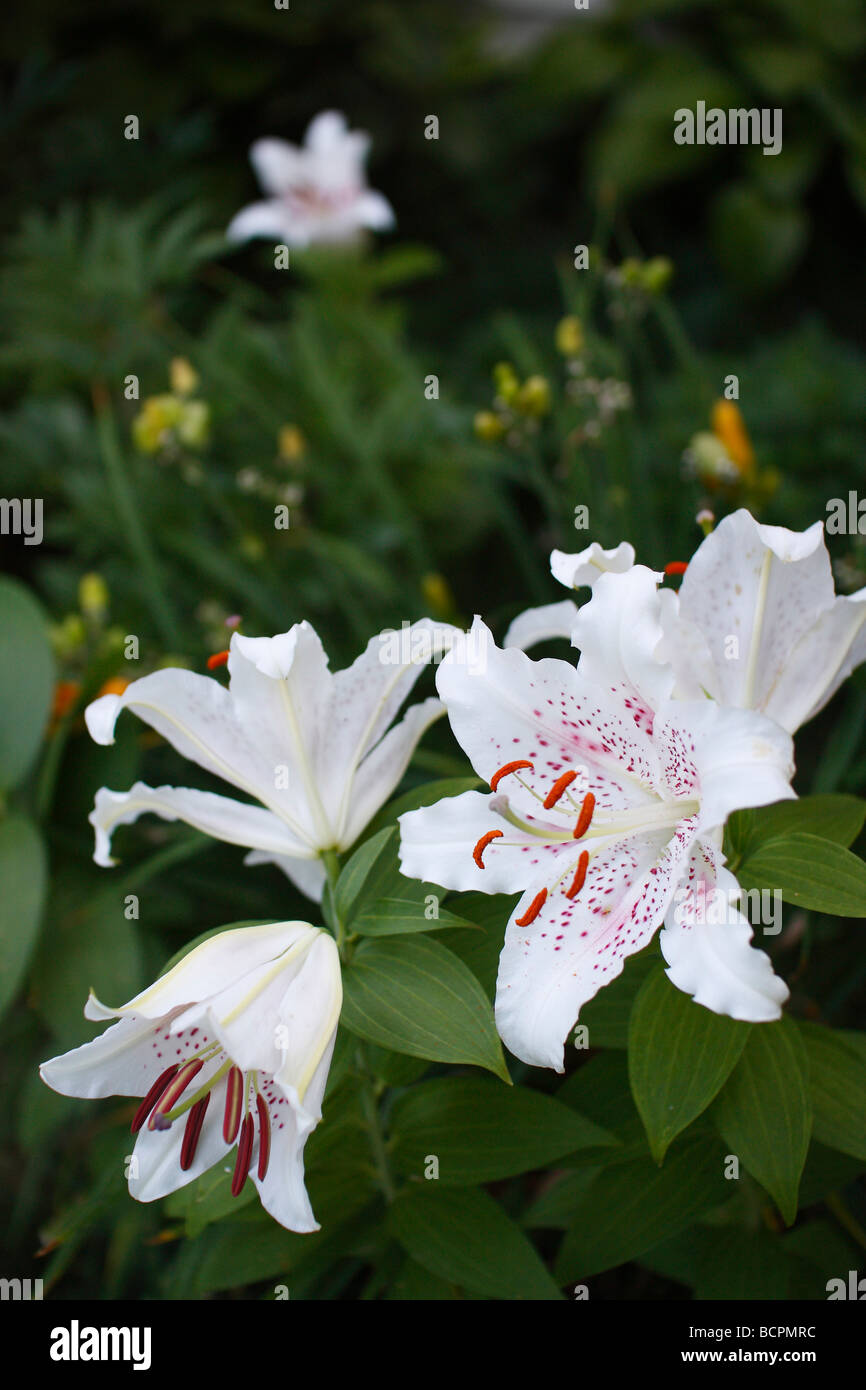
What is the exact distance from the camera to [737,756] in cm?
52

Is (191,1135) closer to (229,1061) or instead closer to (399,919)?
(229,1061)

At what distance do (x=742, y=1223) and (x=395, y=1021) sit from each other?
0.31m

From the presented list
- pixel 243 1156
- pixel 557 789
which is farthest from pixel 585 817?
pixel 243 1156

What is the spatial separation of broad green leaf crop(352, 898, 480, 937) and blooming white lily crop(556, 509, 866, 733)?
14 centimetres

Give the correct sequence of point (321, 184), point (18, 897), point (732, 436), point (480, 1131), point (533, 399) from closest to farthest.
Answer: point (480, 1131) < point (18, 897) < point (533, 399) < point (732, 436) < point (321, 184)

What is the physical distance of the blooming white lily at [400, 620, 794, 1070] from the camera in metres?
0.54

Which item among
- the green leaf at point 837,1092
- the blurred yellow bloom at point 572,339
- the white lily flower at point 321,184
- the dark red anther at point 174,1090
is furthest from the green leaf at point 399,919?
the white lily flower at point 321,184

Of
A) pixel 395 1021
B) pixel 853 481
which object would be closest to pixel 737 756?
pixel 395 1021

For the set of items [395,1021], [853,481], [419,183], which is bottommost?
[395,1021]

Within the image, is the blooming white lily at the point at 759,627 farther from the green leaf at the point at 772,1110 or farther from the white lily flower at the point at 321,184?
the white lily flower at the point at 321,184

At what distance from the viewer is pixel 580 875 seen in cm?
57

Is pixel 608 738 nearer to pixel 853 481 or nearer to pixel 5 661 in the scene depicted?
pixel 5 661

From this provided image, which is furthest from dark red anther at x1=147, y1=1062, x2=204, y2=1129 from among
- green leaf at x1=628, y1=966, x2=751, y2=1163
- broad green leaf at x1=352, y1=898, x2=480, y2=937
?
green leaf at x1=628, y1=966, x2=751, y2=1163

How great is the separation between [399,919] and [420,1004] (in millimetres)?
42
